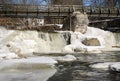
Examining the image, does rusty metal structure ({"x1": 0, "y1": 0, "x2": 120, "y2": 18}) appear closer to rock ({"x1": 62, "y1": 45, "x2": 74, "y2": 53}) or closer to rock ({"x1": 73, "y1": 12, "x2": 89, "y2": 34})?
rock ({"x1": 73, "y1": 12, "x2": 89, "y2": 34})

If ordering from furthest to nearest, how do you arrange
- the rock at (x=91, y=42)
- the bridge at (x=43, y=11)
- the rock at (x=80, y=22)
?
the bridge at (x=43, y=11)
the rock at (x=80, y=22)
the rock at (x=91, y=42)

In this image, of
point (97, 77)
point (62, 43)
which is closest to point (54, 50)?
point (62, 43)

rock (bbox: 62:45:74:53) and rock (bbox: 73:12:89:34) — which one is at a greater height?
rock (bbox: 73:12:89:34)

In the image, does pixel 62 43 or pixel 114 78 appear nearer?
pixel 114 78

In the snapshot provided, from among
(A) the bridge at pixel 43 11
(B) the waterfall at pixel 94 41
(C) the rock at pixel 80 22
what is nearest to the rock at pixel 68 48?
(B) the waterfall at pixel 94 41

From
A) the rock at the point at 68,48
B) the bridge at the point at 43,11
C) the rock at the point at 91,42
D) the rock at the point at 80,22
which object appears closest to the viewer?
the rock at the point at 68,48

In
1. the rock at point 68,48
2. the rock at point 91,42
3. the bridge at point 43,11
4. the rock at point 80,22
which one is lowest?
the rock at point 68,48

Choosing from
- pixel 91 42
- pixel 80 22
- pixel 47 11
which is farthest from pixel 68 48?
pixel 47 11

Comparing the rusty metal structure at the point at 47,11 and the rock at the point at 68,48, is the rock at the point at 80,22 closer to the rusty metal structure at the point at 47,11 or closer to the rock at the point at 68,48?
the rusty metal structure at the point at 47,11

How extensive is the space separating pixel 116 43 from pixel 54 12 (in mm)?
9022

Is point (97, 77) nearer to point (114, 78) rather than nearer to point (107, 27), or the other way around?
point (114, 78)

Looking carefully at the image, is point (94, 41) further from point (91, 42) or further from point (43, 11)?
point (43, 11)

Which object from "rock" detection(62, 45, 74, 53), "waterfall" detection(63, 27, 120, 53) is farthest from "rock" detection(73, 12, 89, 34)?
"rock" detection(62, 45, 74, 53)

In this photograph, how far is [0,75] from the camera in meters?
16.0
